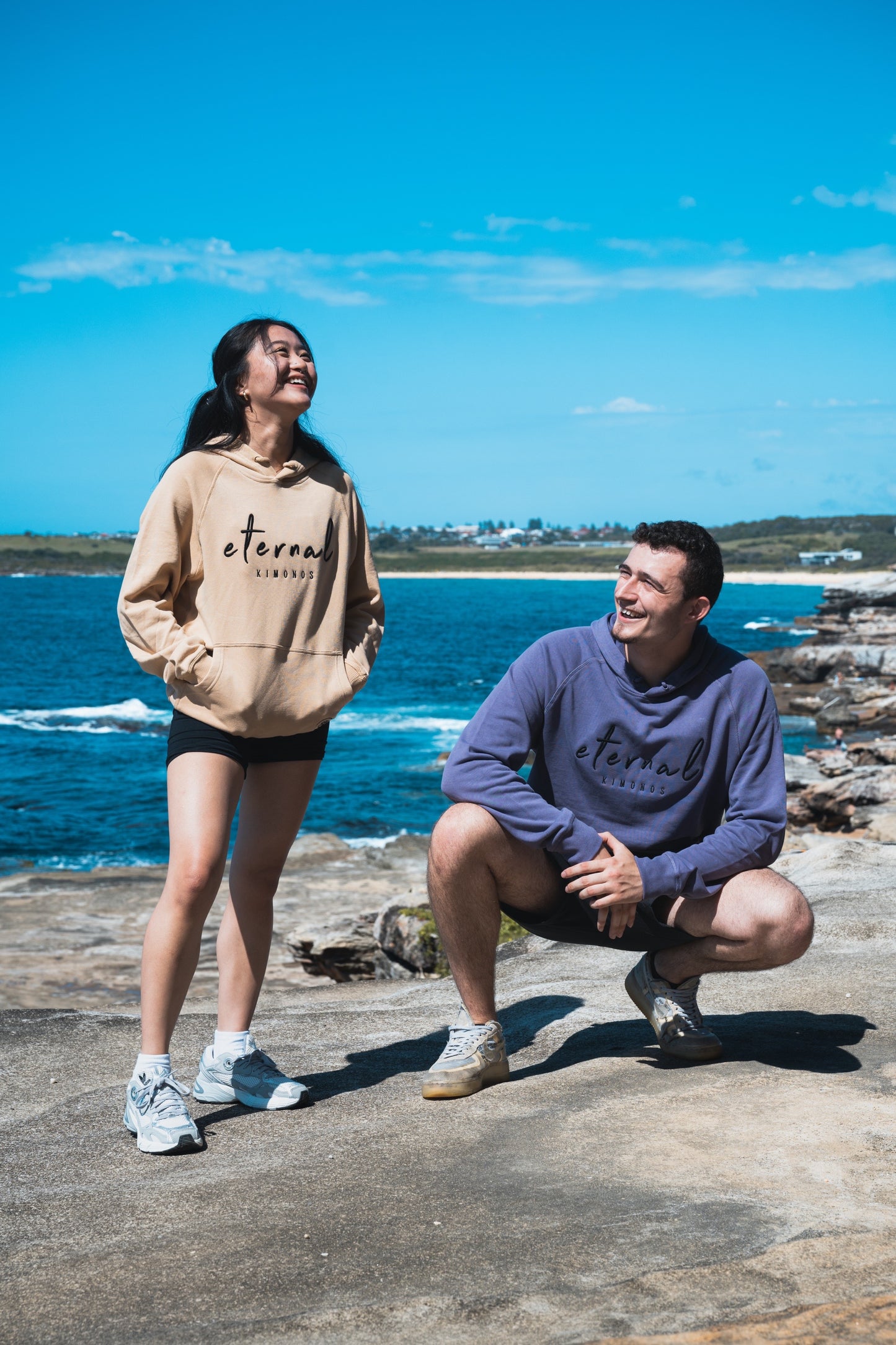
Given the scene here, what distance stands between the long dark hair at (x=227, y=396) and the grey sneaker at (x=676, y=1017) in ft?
7.02

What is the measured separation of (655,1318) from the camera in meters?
2.30

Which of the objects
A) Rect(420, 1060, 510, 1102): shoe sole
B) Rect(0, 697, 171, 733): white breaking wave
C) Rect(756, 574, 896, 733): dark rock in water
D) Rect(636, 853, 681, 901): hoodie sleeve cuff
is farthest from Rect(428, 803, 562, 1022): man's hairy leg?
Rect(0, 697, 171, 733): white breaking wave

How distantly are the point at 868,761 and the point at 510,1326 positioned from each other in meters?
18.8

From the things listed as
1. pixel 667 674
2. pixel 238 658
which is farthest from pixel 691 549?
pixel 238 658

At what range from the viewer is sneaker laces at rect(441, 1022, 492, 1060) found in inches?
148

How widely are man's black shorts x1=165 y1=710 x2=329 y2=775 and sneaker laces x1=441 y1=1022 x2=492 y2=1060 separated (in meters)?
0.97

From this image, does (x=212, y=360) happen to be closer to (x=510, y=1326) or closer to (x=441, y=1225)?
(x=441, y=1225)

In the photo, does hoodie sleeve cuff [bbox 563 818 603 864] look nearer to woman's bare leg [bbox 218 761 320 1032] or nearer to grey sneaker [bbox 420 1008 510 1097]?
grey sneaker [bbox 420 1008 510 1097]

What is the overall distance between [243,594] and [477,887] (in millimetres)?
1138

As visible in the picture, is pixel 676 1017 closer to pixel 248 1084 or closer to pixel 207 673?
pixel 248 1084

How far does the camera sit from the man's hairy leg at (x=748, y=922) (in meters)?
3.59

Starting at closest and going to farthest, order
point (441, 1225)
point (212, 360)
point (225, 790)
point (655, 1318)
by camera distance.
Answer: point (655, 1318) → point (441, 1225) → point (225, 790) → point (212, 360)

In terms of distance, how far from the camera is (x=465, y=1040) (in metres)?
3.79

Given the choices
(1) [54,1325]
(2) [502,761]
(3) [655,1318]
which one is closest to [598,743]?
(2) [502,761]
